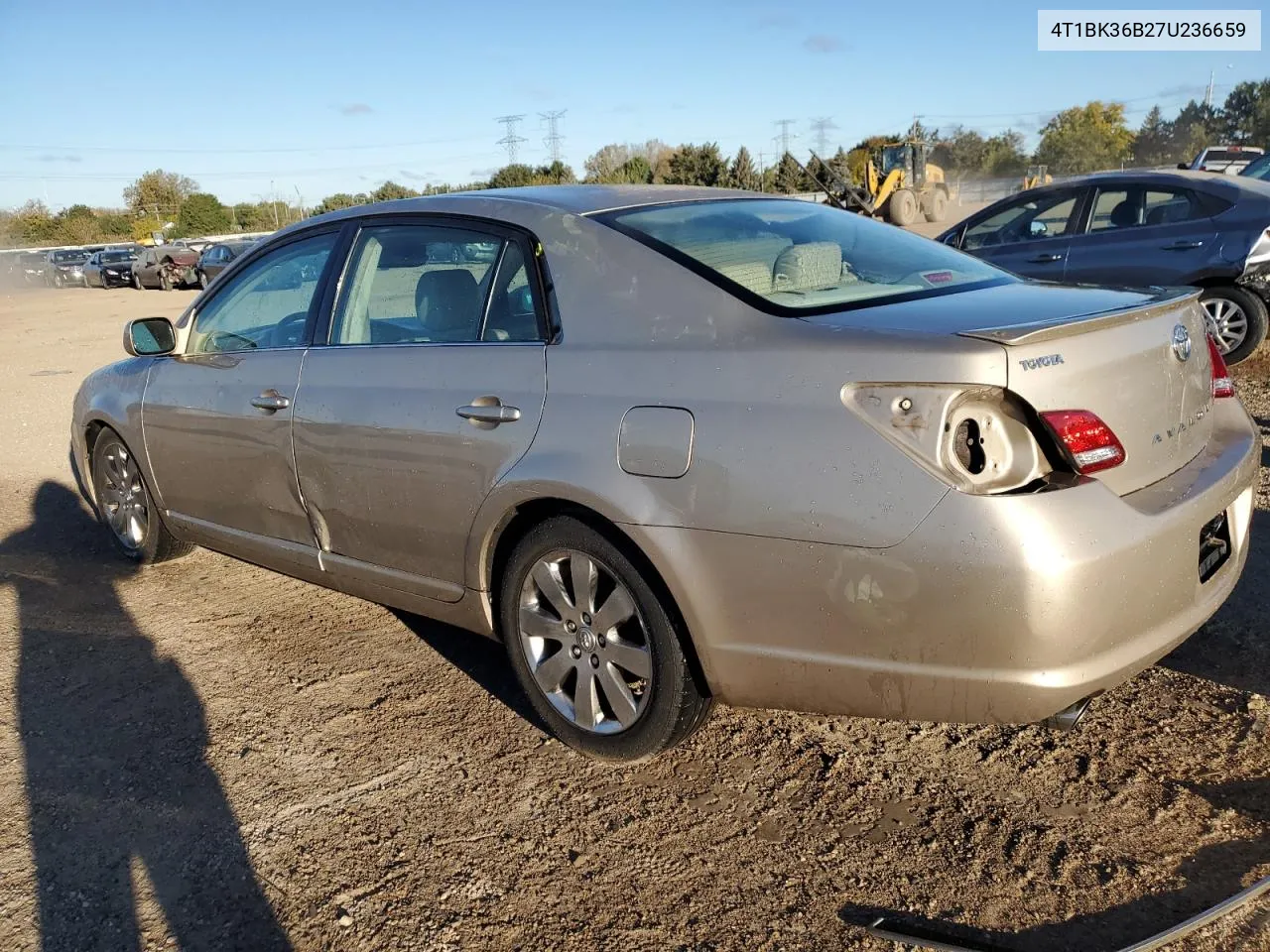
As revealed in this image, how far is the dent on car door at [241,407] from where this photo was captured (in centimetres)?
386

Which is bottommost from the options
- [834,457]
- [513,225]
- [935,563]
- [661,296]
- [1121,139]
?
[935,563]

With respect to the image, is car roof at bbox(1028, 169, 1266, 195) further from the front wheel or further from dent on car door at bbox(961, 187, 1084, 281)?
the front wheel

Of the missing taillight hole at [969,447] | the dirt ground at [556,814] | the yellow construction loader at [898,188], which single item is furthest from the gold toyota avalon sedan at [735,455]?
the yellow construction loader at [898,188]

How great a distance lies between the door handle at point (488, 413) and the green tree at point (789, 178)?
3896cm

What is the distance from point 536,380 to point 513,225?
599mm

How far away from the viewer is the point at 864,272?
3.12 meters

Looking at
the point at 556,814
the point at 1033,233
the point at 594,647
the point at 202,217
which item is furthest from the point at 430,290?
the point at 202,217

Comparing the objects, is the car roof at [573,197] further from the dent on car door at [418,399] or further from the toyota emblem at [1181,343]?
the toyota emblem at [1181,343]

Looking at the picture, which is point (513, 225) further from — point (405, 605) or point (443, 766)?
point (443, 766)

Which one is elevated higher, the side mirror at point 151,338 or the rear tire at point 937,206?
the rear tire at point 937,206

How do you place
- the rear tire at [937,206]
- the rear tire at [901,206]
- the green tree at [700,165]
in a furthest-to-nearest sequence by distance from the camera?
the green tree at [700,165] < the rear tire at [937,206] < the rear tire at [901,206]

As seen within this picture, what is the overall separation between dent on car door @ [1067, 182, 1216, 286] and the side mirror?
625 cm

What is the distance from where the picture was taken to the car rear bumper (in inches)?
86.7

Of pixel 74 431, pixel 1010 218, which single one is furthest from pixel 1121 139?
pixel 74 431
